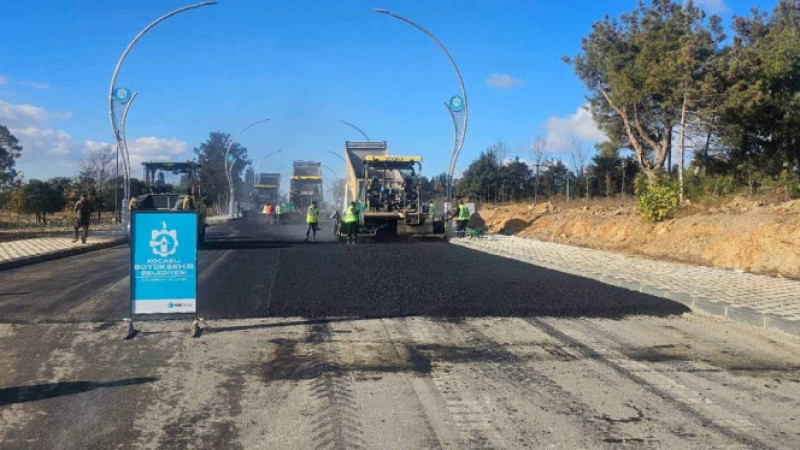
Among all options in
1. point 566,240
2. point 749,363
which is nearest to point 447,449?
point 749,363

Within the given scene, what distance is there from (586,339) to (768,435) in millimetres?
2852

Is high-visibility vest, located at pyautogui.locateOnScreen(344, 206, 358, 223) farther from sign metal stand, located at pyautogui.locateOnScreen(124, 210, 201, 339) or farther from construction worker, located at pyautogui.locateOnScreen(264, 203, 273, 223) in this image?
construction worker, located at pyautogui.locateOnScreen(264, 203, 273, 223)

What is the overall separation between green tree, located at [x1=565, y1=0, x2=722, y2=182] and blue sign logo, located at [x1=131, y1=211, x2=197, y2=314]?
2057cm

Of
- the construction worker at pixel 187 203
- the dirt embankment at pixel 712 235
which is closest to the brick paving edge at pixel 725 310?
the dirt embankment at pixel 712 235

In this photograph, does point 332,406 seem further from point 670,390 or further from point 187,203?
point 187,203

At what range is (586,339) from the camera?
7160 mm

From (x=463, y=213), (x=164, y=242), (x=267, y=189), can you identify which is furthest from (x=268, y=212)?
(x=164, y=242)

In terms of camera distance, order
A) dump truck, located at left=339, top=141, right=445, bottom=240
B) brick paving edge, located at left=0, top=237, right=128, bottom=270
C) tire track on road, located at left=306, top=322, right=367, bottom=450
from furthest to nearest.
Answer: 1. dump truck, located at left=339, top=141, right=445, bottom=240
2. brick paving edge, located at left=0, top=237, right=128, bottom=270
3. tire track on road, located at left=306, top=322, right=367, bottom=450

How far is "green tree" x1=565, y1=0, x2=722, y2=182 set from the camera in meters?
24.4

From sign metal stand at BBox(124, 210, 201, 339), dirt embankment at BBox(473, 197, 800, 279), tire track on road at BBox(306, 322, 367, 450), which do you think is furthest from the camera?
dirt embankment at BBox(473, 197, 800, 279)

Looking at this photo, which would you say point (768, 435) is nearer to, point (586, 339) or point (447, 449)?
point (447, 449)

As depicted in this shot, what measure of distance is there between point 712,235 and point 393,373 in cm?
1245

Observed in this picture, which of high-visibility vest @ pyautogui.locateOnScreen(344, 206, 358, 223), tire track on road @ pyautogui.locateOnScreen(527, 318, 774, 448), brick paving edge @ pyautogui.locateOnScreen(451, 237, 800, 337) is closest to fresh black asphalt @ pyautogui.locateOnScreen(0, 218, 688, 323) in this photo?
brick paving edge @ pyautogui.locateOnScreen(451, 237, 800, 337)

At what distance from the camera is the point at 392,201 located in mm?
24453
